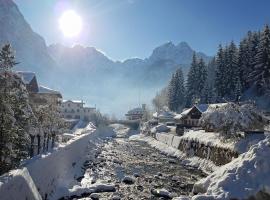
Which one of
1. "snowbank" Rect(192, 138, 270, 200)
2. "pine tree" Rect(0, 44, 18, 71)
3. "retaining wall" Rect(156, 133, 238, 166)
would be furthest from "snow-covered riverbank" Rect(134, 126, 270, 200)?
"pine tree" Rect(0, 44, 18, 71)

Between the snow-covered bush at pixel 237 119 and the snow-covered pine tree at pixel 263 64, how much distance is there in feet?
150

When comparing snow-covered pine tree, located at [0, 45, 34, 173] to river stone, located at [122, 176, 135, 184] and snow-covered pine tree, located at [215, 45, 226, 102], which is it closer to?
river stone, located at [122, 176, 135, 184]

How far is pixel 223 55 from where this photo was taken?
103812mm

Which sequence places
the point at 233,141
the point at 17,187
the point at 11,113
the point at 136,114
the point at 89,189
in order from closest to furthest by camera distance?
1. the point at 17,187
2. the point at 11,113
3. the point at 89,189
4. the point at 233,141
5. the point at 136,114

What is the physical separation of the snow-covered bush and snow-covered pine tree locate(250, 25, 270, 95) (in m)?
45.9

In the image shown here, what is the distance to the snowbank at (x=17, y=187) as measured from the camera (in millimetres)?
13687

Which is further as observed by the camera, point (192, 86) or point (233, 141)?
point (192, 86)

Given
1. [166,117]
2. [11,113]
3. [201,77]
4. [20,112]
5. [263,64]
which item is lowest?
[11,113]

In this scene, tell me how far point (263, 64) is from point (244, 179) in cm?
7020

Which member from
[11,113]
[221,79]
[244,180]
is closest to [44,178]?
[11,113]

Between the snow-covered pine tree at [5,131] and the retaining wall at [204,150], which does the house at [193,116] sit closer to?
the retaining wall at [204,150]

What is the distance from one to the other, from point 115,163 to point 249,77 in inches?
2383

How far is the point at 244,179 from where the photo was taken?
2250cm

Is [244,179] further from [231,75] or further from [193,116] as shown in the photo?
[231,75]
